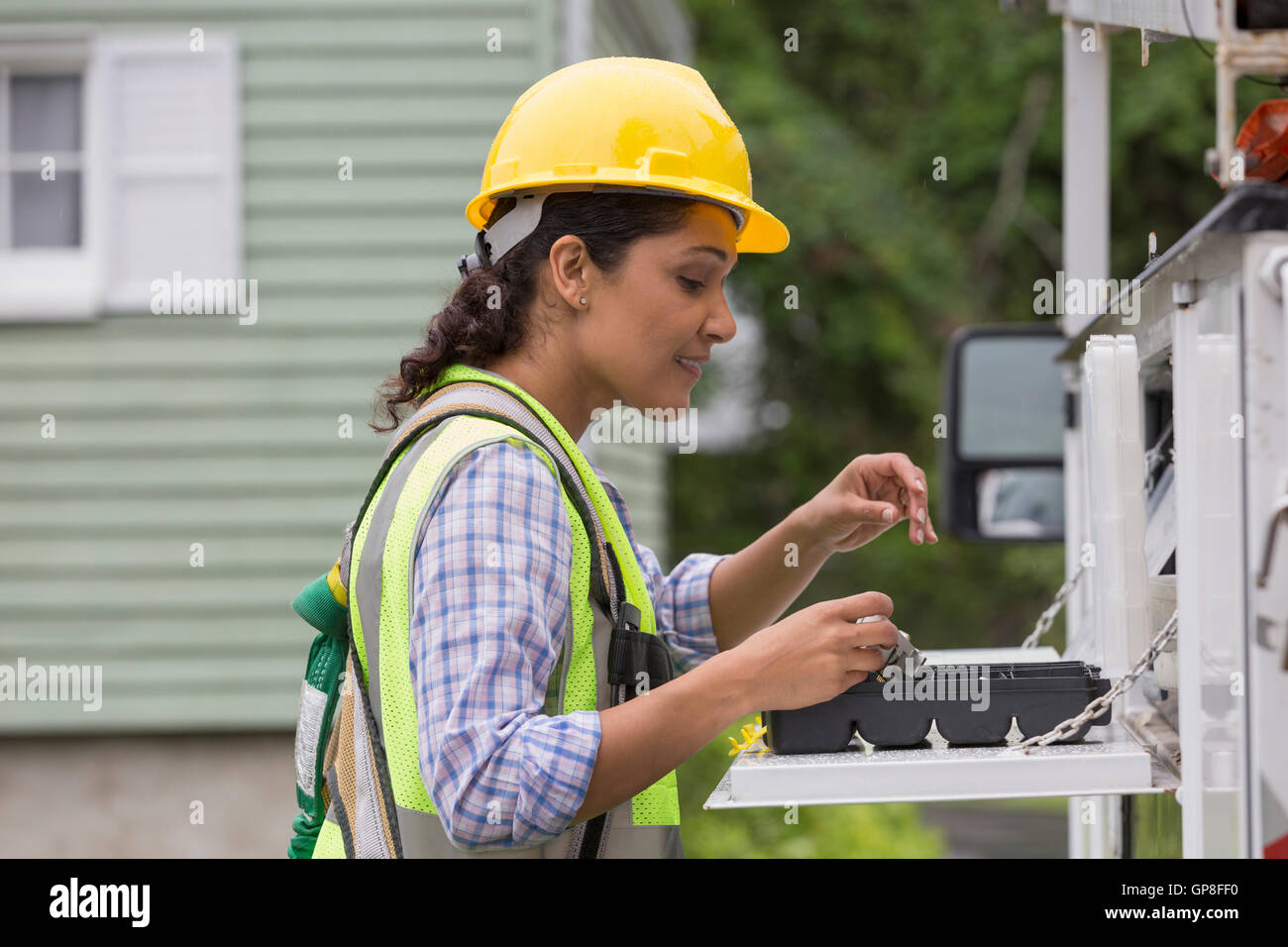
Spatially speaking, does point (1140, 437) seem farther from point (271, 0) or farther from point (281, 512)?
point (271, 0)

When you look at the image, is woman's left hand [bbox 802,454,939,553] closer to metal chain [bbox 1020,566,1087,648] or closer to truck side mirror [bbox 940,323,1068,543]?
metal chain [bbox 1020,566,1087,648]

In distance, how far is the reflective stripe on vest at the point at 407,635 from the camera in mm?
1741

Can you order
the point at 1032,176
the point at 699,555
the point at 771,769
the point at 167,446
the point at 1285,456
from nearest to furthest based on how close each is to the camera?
the point at 1285,456, the point at 771,769, the point at 699,555, the point at 167,446, the point at 1032,176

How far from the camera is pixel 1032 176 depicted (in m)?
16.7

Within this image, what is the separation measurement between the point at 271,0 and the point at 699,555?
4.78 metres

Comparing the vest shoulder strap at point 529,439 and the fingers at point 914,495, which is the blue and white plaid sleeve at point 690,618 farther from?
the vest shoulder strap at point 529,439

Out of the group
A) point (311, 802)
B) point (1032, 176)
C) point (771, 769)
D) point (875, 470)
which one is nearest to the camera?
point (771, 769)

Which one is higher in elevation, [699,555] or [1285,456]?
[1285,456]

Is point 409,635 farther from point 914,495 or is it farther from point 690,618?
point 690,618

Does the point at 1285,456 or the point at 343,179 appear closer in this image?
the point at 1285,456

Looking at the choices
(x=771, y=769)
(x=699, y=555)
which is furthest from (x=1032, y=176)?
(x=771, y=769)

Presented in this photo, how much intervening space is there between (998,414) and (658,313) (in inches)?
72.1

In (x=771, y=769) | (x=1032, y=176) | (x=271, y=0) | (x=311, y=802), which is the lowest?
(x=311, y=802)

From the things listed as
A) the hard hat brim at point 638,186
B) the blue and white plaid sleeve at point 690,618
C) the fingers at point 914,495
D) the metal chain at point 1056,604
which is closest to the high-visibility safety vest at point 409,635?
the hard hat brim at point 638,186
